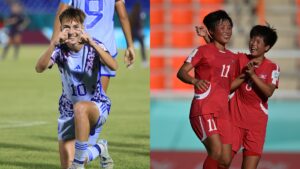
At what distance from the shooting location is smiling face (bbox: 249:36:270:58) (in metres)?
8.05

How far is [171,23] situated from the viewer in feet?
94.3

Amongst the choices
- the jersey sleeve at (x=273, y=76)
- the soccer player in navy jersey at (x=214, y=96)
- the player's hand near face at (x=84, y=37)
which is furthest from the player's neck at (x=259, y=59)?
the player's hand near face at (x=84, y=37)

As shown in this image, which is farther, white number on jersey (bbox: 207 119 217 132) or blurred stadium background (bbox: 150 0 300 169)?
blurred stadium background (bbox: 150 0 300 169)

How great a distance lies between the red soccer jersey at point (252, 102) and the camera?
8055 millimetres

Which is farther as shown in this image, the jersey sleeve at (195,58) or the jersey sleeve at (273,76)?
the jersey sleeve at (273,76)

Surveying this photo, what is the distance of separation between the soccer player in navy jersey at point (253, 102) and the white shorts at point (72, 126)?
113 cm

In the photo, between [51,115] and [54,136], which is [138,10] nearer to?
[51,115]

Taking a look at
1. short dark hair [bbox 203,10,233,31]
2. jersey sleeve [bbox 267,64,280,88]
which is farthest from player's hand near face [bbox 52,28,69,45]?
jersey sleeve [bbox 267,64,280,88]

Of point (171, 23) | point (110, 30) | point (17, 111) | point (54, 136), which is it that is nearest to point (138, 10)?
point (171, 23)

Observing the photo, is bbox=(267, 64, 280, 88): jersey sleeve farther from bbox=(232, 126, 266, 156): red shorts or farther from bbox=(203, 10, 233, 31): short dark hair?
bbox=(203, 10, 233, 31): short dark hair

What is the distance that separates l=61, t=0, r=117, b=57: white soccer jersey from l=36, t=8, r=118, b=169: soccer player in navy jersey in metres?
0.60

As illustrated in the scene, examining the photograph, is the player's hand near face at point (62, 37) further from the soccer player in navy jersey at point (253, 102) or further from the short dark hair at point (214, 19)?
the soccer player in navy jersey at point (253, 102)

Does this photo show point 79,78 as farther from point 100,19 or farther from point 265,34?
point 265,34

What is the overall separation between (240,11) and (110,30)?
19.3 metres
